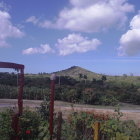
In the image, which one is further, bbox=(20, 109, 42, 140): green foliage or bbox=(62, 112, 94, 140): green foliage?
bbox=(62, 112, 94, 140): green foliage

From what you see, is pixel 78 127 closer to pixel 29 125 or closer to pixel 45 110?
pixel 29 125

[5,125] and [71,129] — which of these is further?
[71,129]

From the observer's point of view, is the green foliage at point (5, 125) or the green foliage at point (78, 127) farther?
the green foliage at point (78, 127)

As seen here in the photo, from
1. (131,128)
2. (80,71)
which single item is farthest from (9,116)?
(80,71)

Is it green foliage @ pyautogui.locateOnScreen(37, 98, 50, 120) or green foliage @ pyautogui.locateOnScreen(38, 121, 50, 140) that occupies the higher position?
green foliage @ pyautogui.locateOnScreen(37, 98, 50, 120)

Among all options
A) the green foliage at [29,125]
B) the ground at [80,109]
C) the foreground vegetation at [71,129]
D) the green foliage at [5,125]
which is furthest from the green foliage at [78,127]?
the green foliage at [5,125]

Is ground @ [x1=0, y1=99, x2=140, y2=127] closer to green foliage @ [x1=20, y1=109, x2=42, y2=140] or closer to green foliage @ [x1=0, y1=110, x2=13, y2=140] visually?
green foliage @ [x1=20, y1=109, x2=42, y2=140]

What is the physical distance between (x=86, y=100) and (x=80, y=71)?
3946cm

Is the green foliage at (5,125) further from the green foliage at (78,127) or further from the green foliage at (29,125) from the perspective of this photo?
the green foliage at (78,127)

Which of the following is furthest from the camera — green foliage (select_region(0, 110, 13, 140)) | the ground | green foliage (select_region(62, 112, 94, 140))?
the ground

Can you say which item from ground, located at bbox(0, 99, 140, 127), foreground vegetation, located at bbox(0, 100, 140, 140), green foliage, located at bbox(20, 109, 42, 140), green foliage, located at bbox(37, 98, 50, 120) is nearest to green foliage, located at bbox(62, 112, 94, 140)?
foreground vegetation, located at bbox(0, 100, 140, 140)

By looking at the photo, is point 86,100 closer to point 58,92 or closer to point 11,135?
point 58,92

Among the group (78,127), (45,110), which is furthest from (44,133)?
(45,110)

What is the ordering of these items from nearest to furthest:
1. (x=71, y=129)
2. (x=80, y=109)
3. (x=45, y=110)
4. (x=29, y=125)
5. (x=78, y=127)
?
(x=29, y=125), (x=71, y=129), (x=78, y=127), (x=45, y=110), (x=80, y=109)
